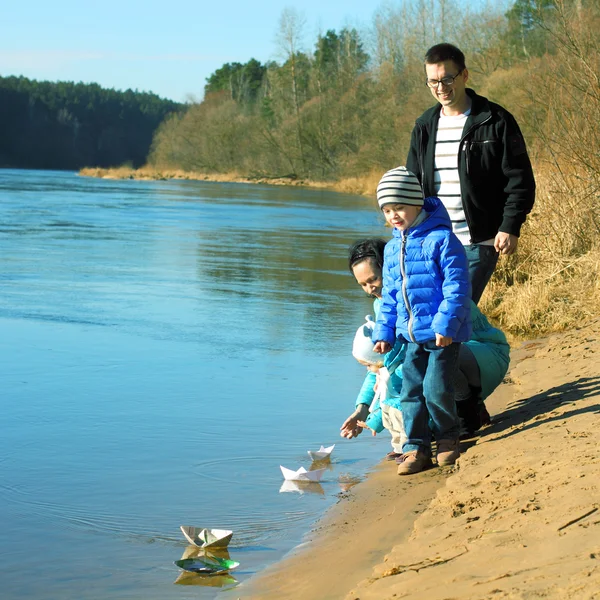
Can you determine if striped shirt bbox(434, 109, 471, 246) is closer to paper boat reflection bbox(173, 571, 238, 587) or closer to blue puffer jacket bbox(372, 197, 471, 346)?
blue puffer jacket bbox(372, 197, 471, 346)

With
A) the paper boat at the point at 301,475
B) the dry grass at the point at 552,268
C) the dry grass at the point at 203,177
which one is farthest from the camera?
the dry grass at the point at 203,177

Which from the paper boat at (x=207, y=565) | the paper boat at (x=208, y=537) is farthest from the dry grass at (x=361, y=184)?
the paper boat at (x=207, y=565)

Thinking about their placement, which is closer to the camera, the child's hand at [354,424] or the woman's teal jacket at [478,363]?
the woman's teal jacket at [478,363]

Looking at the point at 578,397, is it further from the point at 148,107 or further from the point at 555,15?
the point at 148,107

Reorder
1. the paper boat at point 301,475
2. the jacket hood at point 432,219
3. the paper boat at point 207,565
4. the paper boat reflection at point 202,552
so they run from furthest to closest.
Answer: the paper boat at point 301,475 → the jacket hood at point 432,219 → the paper boat reflection at point 202,552 → the paper boat at point 207,565

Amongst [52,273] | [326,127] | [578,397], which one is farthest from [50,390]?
[326,127]

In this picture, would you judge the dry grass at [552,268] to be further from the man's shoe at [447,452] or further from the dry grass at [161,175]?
the dry grass at [161,175]

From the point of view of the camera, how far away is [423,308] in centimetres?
460

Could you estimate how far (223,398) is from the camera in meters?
6.58

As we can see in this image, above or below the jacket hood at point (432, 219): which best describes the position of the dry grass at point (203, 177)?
above

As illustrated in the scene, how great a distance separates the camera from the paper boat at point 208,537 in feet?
13.0

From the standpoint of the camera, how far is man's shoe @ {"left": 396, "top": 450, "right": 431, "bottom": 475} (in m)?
4.82

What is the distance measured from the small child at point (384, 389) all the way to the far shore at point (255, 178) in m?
42.8

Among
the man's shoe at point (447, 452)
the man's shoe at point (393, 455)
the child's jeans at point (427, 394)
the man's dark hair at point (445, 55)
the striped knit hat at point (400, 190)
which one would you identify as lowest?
the man's shoe at point (393, 455)
